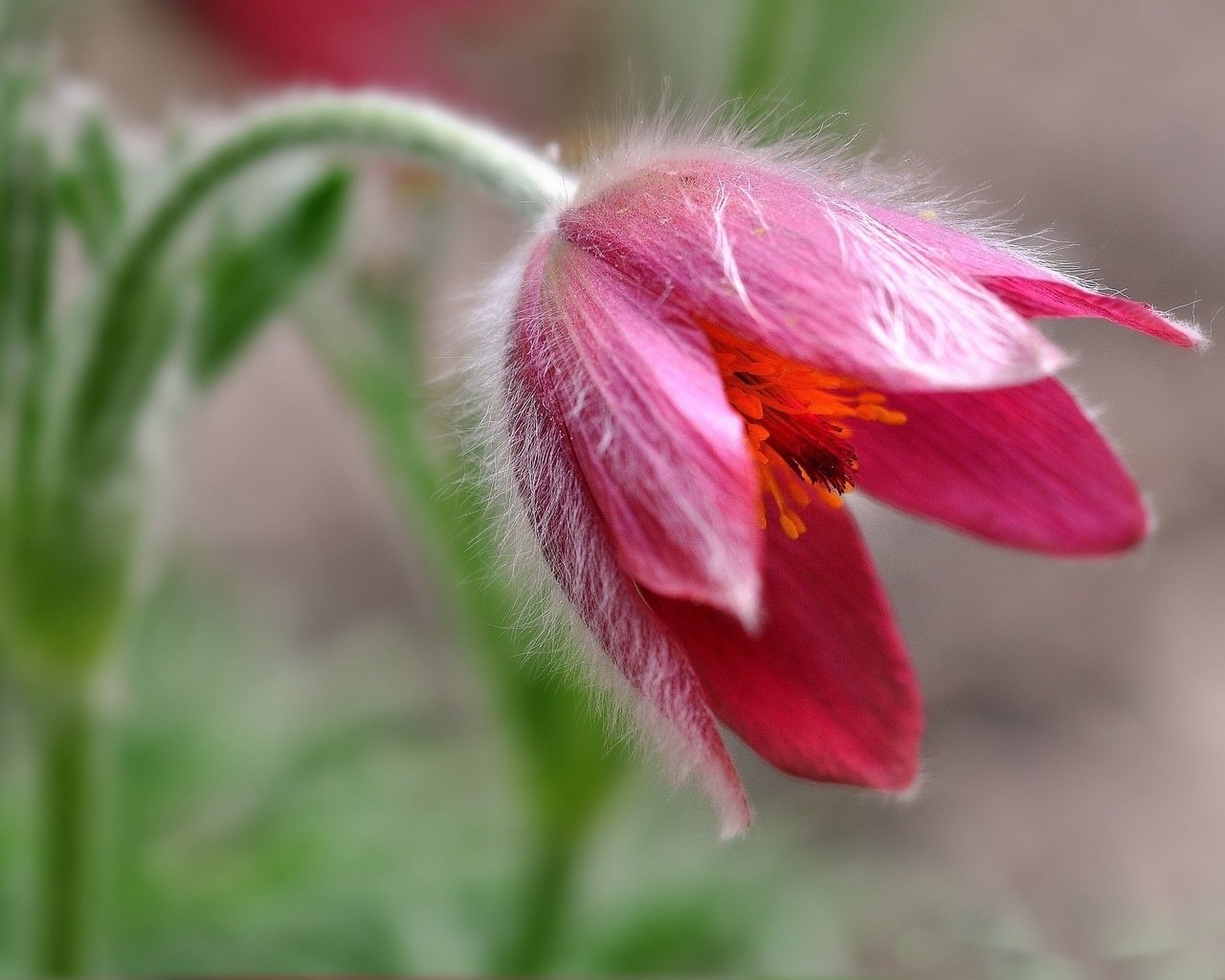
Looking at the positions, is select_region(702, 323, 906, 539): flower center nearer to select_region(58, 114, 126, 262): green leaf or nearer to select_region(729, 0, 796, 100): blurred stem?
select_region(58, 114, 126, 262): green leaf

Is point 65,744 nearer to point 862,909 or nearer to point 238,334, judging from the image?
point 238,334

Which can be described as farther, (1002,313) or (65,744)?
(65,744)

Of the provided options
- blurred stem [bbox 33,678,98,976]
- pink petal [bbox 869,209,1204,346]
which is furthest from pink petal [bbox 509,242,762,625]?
blurred stem [bbox 33,678,98,976]

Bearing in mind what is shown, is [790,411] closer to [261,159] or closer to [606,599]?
[606,599]

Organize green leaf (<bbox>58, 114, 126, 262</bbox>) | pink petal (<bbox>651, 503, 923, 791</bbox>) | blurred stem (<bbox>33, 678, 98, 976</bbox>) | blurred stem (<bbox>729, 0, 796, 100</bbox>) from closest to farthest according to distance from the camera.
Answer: pink petal (<bbox>651, 503, 923, 791</bbox>), green leaf (<bbox>58, 114, 126, 262</bbox>), blurred stem (<bbox>33, 678, 98, 976</bbox>), blurred stem (<bbox>729, 0, 796, 100</bbox>)

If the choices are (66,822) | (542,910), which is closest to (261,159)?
(66,822)

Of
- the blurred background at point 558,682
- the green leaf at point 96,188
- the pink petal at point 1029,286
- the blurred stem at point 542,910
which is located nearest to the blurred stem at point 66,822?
the blurred background at point 558,682

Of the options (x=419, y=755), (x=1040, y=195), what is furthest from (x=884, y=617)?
(x=1040, y=195)

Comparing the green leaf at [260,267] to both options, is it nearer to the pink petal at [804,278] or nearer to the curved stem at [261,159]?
the curved stem at [261,159]
